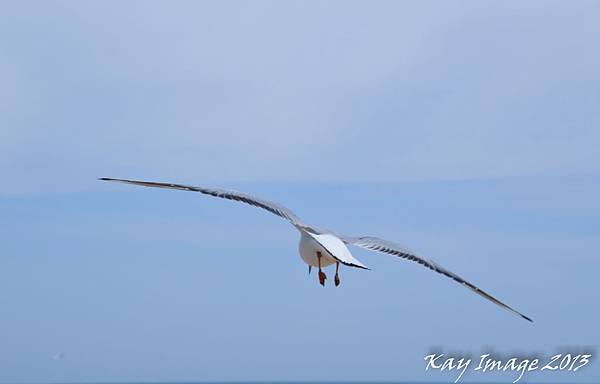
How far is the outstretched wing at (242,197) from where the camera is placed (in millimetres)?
13836

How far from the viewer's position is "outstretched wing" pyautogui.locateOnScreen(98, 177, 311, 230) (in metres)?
13.8

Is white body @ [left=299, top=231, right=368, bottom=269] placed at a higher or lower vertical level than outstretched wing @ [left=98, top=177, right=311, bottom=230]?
lower

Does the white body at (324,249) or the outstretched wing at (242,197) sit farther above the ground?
the outstretched wing at (242,197)

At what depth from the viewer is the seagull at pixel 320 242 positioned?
43.7 feet

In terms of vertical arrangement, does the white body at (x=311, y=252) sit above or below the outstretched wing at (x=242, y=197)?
below

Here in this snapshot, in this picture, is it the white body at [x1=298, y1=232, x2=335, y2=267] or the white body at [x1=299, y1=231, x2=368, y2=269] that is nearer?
the white body at [x1=299, y1=231, x2=368, y2=269]

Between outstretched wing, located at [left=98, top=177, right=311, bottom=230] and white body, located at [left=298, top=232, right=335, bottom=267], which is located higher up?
outstretched wing, located at [left=98, top=177, right=311, bottom=230]

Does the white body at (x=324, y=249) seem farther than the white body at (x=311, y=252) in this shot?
No

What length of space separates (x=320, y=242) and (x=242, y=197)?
6.42 feet

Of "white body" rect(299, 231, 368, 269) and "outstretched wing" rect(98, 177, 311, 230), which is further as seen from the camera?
"outstretched wing" rect(98, 177, 311, 230)

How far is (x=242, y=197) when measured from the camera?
46.9 ft

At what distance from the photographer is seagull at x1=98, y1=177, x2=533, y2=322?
1330cm

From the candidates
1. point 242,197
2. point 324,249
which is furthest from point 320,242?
point 242,197

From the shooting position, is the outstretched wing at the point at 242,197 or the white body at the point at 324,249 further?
the outstretched wing at the point at 242,197
